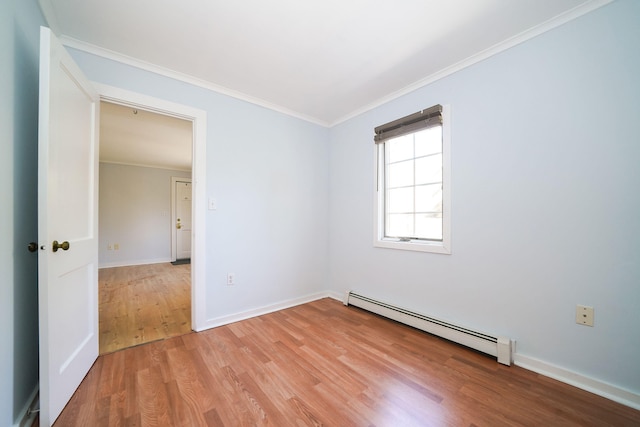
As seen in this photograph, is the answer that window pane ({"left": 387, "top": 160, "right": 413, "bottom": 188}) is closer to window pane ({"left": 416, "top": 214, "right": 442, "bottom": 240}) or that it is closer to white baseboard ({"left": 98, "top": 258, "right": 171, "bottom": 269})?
window pane ({"left": 416, "top": 214, "right": 442, "bottom": 240})

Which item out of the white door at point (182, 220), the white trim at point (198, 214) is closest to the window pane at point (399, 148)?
the white trim at point (198, 214)

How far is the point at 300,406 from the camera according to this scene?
4.32ft

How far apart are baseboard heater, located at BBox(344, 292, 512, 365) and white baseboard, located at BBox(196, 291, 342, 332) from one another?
590 mm

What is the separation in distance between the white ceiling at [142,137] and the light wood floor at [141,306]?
216cm

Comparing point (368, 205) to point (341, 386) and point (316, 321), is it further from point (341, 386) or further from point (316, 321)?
point (341, 386)

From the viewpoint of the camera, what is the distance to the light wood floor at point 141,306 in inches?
84.1

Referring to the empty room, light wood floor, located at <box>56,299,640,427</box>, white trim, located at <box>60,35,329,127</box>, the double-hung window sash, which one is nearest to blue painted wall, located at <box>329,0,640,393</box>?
the empty room

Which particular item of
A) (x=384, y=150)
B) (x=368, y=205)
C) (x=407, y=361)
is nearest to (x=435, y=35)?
(x=384, y=150)

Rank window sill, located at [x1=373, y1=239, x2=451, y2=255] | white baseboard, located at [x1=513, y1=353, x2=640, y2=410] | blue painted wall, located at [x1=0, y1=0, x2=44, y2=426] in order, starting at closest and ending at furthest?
blue painted wall, located at [x1=0, y1=0, x2=44, y2=426] → white baseboard, located at [x1=513, y1=353, x2=640, y2=410] → window sill, located at [x1=373, y1=239, x2=451, y2=255]

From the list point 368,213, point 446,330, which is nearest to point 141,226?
point 368,213

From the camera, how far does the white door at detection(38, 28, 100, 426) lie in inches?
44.5

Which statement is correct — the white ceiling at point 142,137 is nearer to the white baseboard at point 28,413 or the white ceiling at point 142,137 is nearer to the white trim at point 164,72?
the white trim at point 164,72

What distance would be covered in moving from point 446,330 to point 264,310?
5.93 ft

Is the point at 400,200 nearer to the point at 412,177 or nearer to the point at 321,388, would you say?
the point at 412,177
